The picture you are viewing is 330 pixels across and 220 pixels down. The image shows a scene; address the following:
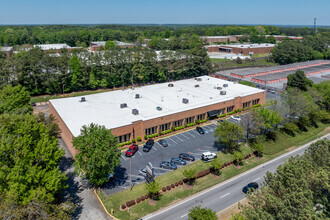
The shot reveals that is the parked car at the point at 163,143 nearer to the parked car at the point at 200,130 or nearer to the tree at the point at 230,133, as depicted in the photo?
the parked car at the point at 200,130

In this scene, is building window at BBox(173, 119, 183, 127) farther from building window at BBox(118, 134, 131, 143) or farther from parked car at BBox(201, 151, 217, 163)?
parked car at BBox(201, 151, 217, 163)

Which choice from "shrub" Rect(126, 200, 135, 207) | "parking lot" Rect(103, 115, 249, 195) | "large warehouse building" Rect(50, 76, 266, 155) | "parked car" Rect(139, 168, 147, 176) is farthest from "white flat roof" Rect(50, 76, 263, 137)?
"shrub" Rect(126, 200, 135, 207)

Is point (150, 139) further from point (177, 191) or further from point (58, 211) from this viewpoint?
point (58, 211)

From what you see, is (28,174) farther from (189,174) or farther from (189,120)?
(189,120)

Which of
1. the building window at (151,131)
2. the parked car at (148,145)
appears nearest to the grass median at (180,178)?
the parked car at (148,145)

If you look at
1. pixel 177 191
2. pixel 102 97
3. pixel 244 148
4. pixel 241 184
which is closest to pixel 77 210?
pixel 177 191

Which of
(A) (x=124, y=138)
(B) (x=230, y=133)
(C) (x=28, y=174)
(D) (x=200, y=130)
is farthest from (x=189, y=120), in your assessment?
(C) (x=28, y=174)
